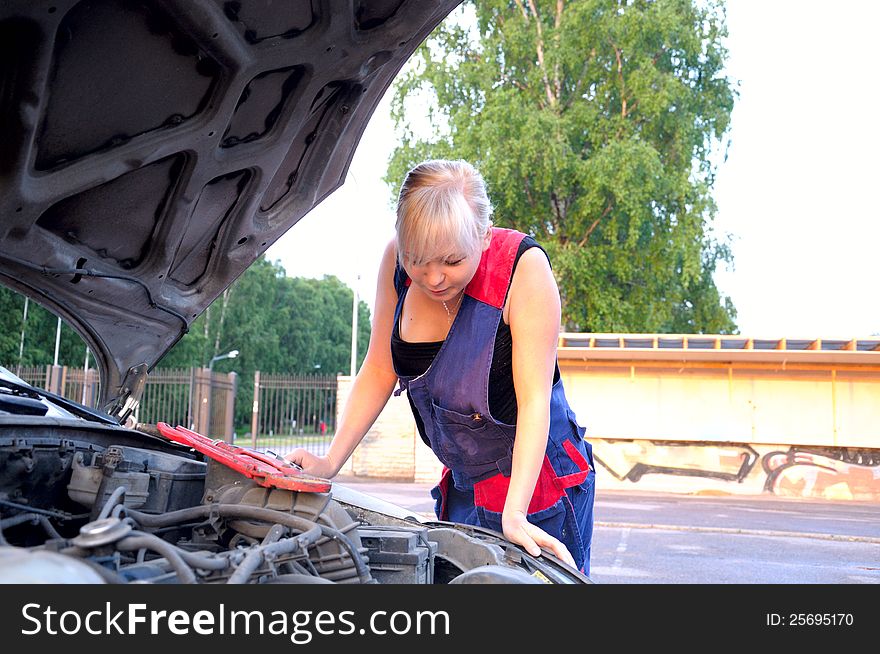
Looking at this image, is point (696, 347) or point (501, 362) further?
point (696, 347)

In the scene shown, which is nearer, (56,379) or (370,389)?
(370,389)

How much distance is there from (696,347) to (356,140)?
42.4ft

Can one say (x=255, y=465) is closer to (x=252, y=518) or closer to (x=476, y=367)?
(x=252, y=518)

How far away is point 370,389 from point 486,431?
0.48 meters

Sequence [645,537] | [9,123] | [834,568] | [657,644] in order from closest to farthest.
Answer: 1. [657,644]
2. [9,123]
3. [834,568]
4. [645,537]

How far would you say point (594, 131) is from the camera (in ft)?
63.7

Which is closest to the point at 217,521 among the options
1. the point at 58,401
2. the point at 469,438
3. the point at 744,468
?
the point at 469,438

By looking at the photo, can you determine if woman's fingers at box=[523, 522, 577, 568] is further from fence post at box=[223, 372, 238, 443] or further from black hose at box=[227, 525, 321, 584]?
fence post at box=[223, 372, 238, 443]

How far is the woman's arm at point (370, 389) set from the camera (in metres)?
2.46

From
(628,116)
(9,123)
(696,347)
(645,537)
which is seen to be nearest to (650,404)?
(696,347)

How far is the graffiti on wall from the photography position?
46.7ft

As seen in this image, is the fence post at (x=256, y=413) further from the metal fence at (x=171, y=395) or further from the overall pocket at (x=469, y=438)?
the overall pocket at (x=469, y=438)

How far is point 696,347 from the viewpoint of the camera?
581 inches

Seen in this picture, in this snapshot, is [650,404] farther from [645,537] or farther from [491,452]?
[491,452]
